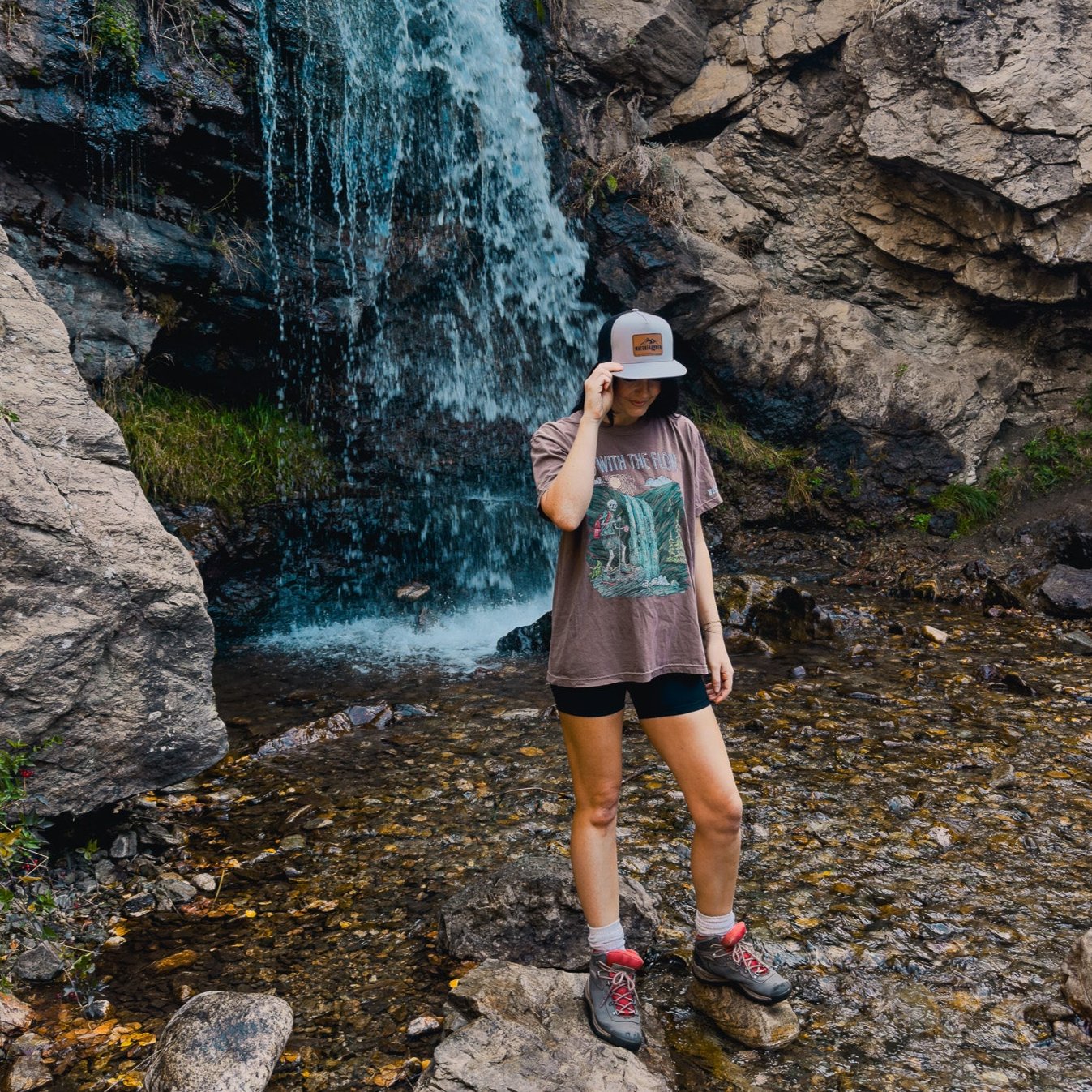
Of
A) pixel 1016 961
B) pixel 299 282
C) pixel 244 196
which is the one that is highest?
pixel 244 196

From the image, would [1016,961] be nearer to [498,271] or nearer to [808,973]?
[808,973]

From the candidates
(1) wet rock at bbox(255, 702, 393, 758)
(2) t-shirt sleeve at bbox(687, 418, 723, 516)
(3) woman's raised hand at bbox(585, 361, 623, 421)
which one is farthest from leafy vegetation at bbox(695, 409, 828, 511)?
(3) woman's raised hand at bbox(585, 361, 623, 421)

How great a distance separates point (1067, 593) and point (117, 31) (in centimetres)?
944

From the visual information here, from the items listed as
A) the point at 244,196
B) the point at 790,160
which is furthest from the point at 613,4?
the point at 244,196

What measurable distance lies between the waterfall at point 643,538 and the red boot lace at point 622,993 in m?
1.25

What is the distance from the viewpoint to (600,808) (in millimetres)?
2916

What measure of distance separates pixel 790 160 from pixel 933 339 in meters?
2.73

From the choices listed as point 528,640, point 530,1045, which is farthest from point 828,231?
point 530,1045

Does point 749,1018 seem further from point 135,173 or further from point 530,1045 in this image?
point 135,173

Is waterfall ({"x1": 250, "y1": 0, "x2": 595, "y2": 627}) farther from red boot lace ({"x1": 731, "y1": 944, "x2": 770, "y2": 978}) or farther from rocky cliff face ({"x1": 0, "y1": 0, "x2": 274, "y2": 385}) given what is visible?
red boot lace ({"x1": 731, "y1": 944, "x2": 770, "y2": 978})

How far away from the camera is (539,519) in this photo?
Result: 33.8ft

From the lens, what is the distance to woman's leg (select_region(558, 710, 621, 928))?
2.88 metres

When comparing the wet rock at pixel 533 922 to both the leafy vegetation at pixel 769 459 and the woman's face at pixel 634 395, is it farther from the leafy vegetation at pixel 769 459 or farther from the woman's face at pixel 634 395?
the leafy vegetation at pixel 769 459

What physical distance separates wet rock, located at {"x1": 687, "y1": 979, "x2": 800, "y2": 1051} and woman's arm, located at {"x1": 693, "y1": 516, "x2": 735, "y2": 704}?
39.3 inches
